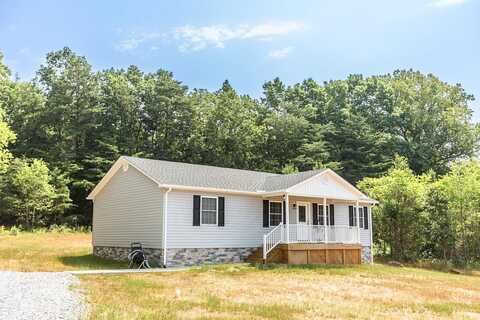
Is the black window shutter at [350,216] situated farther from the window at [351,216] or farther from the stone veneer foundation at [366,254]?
the stone veneer foundation at [366,254]

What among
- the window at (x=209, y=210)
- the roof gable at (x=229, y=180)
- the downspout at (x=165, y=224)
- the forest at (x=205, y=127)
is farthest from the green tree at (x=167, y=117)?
the downspout at (x=165, y=224)

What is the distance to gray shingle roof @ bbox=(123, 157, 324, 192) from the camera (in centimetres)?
1716

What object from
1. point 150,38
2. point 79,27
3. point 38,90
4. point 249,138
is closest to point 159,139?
point 249,138

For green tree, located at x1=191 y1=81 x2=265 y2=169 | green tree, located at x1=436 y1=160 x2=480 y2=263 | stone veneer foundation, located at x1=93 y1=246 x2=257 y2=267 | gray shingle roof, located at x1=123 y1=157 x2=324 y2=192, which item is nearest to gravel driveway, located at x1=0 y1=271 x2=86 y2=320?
stone veneer foundation, located at x1=93 y1=246 x2=257 y2=267

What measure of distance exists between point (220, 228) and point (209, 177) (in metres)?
2.38

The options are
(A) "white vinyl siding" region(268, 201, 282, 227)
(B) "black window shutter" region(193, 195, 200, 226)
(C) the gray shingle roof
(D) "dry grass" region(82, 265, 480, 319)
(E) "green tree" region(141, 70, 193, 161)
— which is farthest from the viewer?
(E) "green tree" region(141, 70, 193, 161)

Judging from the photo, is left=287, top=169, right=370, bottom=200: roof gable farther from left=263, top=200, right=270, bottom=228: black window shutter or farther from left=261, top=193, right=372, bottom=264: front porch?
left=263, top=200, right=270, bottom=228: black window shutter

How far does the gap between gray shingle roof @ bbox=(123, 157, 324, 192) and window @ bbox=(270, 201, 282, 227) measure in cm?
90

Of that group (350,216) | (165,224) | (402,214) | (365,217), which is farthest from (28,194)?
(402,214)

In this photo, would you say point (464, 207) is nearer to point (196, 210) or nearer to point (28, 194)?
point (196, 210)

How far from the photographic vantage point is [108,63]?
4534 cm

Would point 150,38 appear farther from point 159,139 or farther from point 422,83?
point 422,83

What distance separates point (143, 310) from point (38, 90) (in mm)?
39168

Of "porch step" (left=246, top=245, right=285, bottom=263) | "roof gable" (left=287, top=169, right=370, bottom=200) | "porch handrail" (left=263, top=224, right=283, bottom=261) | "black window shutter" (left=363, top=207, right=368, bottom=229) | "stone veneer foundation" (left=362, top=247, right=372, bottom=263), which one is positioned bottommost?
"stone veneer foundation" (left=362, top=247, right=372, bottom=263)
